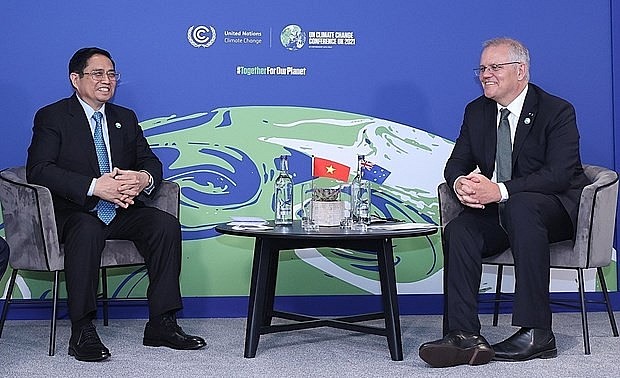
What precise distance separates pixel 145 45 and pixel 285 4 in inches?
30.5

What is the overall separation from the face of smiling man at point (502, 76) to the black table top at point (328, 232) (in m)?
0.75

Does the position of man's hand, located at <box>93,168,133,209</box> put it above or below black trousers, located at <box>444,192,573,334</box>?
above

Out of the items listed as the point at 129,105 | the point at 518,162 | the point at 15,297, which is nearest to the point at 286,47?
the point at 129,105

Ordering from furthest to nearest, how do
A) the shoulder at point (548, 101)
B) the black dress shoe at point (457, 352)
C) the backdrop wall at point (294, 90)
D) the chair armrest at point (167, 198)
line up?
the backdrop wall at point (294, 90) → the chair armrest at point (167, 198) → the shoulder at point (548, 101) → the black dress shoe at point (457, 352)

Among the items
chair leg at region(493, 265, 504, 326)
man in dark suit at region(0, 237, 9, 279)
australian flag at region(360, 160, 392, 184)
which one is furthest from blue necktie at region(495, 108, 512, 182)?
man in dark suit at region(0, 237, 9, 279)

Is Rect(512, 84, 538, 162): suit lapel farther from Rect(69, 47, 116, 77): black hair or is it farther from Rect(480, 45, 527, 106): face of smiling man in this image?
Rect(69, 47, 116, 77): black hair

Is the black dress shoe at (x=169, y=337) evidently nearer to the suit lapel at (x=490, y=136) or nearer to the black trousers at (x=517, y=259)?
the black trousers at (x=517, y=259)

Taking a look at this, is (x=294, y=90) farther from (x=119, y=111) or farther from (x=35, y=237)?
(x=35, y=237)

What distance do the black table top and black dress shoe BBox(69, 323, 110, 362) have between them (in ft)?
2.30

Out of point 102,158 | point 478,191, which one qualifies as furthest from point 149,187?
point 478,191

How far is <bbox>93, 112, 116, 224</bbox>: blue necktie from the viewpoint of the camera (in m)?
4.39

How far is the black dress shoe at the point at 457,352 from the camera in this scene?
3.72 metres

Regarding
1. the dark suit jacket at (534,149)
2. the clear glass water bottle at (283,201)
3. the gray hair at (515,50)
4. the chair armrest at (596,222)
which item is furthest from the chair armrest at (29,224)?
the chair armrest at (596,222)

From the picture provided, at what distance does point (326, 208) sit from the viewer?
4.09 metres
